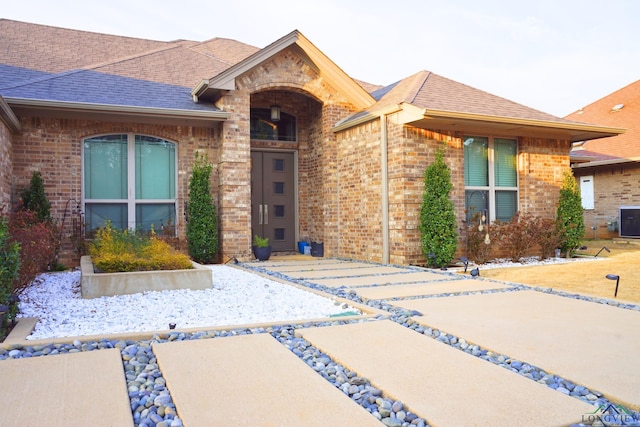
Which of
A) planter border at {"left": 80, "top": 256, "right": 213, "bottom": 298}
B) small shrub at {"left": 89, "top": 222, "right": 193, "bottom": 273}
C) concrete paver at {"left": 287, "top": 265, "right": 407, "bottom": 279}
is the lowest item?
concrete paver at {"left": 287, "top": 265, "right": 407, "bottom": 279}

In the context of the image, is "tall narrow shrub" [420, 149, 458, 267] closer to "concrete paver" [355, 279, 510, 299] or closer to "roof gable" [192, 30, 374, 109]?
"concrete paver" [355, 279, 510, 299]

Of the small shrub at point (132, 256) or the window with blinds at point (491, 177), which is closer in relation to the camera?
the small shrub at point (132, 256)

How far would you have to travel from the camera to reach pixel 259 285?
22.0ft

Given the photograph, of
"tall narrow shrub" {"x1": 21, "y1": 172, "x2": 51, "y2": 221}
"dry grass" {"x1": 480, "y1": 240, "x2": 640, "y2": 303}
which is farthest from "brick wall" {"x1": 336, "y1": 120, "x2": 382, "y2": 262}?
"tall narrow shrub" {"x1": 21, "y1": 172, "x2": 51, "y2": 221}

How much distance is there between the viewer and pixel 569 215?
1036 cm

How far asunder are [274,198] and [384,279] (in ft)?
16.2

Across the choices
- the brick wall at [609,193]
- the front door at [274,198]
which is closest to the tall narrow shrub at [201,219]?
the front door at [274,198]

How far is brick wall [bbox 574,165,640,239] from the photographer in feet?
50.7

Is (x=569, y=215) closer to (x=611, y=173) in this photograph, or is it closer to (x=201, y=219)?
(x=611, y=173)

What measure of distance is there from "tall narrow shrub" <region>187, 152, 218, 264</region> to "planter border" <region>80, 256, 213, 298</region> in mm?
2890

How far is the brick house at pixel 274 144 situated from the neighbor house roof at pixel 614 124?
5.86 m

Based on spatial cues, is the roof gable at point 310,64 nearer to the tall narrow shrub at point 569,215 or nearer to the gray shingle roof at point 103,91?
the gray shingle roof at point 103,91

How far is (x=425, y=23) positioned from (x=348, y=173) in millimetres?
4619

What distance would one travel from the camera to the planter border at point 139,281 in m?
5.89
